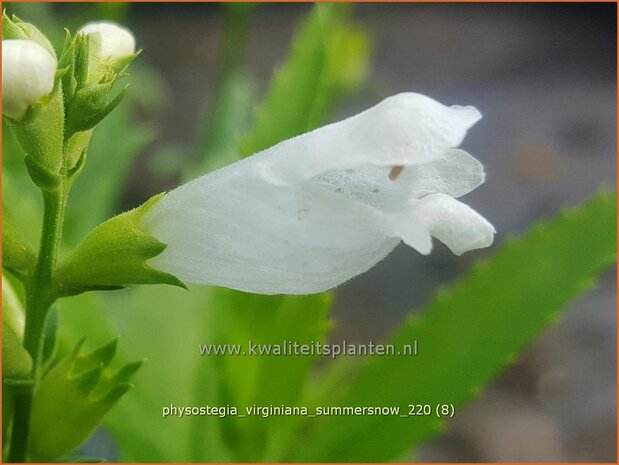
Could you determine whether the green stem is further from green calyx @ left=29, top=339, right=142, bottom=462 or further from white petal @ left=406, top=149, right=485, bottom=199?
white petal @ left=406, top=149, right=485, bottom=199

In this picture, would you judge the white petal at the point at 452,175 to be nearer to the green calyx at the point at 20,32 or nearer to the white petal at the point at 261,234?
the white petal at the point at 261,234

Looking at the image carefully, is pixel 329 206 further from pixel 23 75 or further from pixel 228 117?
pixel 228 117

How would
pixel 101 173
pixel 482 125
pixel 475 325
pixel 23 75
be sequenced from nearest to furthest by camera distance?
pixel 23 75, pixel 475 325, pixel 101 173, pixel 482 125

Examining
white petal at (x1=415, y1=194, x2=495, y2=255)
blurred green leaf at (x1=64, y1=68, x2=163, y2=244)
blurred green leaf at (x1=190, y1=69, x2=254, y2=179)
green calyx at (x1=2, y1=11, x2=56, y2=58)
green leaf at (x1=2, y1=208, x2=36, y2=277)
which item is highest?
green calyx at (x1=2, y1=11, x2=56, y2=58)

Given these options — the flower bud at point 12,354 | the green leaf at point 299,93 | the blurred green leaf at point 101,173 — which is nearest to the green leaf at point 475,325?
the green leaf at point 299,93

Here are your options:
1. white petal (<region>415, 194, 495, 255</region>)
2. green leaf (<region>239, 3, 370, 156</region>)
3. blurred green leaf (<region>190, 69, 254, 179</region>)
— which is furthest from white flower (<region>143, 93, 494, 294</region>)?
blurred green leaf (<region>190, 69, 254, 179</region>)

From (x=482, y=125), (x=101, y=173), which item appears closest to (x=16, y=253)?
(x=101, y=173)
